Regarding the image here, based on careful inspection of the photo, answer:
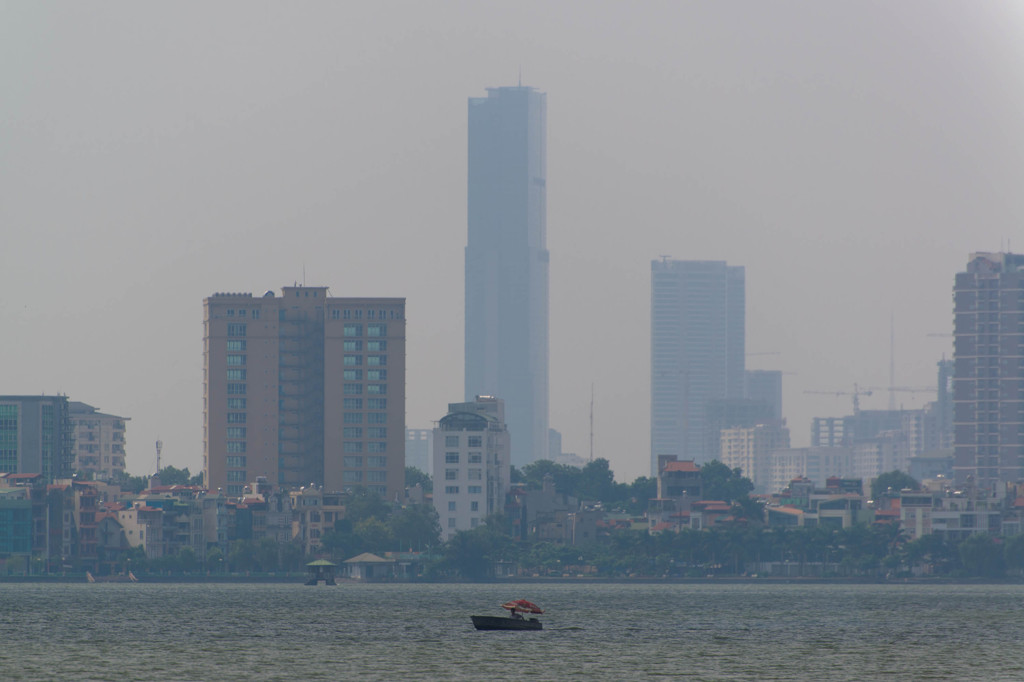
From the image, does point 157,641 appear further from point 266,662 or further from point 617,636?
point 617,636

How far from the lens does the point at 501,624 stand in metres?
187

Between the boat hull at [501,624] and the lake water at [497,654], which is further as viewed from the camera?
the boat hull at [501,624]

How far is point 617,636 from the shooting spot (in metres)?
188

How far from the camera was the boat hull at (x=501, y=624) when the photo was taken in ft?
613

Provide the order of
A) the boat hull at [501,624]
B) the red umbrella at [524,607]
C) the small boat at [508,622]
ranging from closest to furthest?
the red umbrella at [524,607], the small boat at [508,622], the boat hull at [501,624]

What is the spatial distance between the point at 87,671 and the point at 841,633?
248ft

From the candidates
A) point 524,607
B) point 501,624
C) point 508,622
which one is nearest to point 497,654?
point 524,607

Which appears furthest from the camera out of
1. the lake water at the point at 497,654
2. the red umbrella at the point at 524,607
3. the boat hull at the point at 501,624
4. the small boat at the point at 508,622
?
the boat hull at the point at 501,624

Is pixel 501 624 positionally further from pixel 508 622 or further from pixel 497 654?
pixel 497 654

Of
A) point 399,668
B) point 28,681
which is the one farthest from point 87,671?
point 399,668

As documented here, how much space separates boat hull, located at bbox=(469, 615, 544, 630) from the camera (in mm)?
186875

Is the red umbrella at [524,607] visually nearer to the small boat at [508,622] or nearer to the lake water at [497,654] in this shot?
the small boat at [508,622]

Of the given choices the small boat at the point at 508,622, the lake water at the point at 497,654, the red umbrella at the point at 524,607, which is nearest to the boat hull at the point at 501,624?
the small boat at the point at 508,622

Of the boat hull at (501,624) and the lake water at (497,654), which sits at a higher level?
the boat hull at (501,624)
